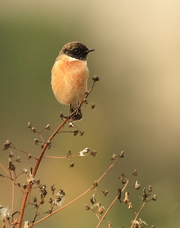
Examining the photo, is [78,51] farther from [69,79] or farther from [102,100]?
[102,100]

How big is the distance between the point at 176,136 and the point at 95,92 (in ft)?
9.47

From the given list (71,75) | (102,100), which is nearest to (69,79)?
(71,75)

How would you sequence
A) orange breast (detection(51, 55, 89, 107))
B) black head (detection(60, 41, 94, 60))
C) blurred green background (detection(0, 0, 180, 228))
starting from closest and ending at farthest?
1. orange breast (detection(51, 55, 89, 107))
2. black head (detection(60, 41, 94, 60))
3. blurred green background (detection(0, 0, 180, 228))

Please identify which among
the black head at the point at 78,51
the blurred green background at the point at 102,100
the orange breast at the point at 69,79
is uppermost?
the blurred green background at the point at 102,100

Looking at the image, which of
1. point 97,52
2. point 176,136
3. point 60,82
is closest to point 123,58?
point 97,52

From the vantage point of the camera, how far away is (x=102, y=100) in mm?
14398

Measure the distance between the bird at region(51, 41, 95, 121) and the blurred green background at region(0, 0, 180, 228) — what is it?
177cm

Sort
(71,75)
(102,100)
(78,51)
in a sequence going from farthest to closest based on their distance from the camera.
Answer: (102,100), (78,51), (71,75)

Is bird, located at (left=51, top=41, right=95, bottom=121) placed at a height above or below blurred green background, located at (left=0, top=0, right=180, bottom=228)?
below

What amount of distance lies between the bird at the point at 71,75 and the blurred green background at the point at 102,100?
5.79 feet

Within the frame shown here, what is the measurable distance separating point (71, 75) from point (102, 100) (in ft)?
31.8

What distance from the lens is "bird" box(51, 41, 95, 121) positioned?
473 centimetres

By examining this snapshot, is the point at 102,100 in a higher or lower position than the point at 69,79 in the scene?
higher

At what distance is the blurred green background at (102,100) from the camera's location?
9.49m
